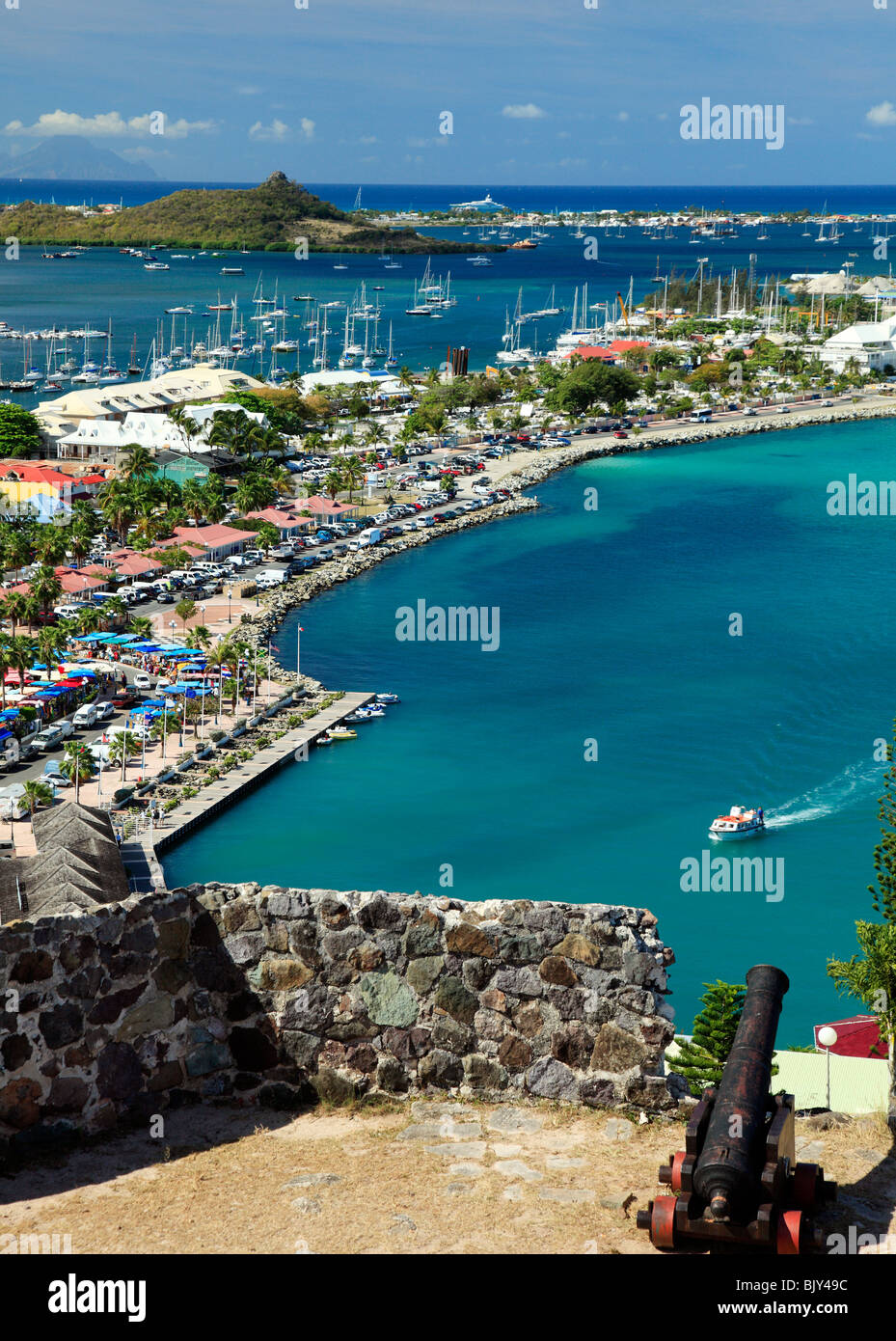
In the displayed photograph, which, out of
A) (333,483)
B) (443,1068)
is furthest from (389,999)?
(333,483)

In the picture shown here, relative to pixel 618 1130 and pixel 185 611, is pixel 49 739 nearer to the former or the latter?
pixel 185 611

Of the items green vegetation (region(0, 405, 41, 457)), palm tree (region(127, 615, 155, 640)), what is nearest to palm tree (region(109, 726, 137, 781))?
palm tree (region(127, 615, 155, 640))

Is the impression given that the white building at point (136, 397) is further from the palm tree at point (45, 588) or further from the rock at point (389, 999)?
the rock at point (389, 999)

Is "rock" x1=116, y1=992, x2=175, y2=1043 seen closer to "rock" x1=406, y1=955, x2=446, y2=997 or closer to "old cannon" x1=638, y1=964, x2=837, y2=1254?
"rock" x1=406, y1=955, x2=446, y2=997

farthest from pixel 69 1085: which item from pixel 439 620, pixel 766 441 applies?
pixel 766 441

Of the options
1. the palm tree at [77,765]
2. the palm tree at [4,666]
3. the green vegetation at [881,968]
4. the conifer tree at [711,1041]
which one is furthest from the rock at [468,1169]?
the palm tree at [4,666]
